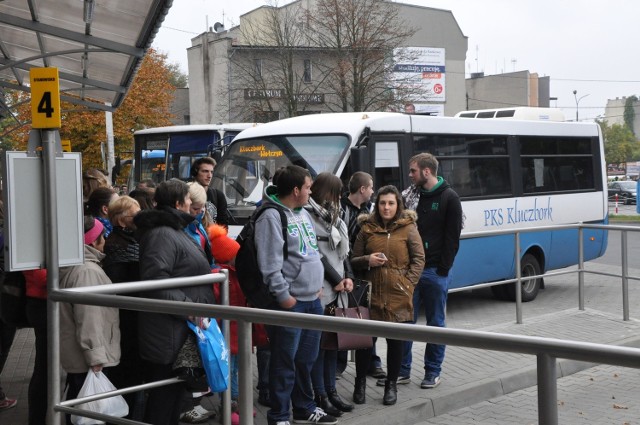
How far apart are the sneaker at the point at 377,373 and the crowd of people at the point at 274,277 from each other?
1.0 inches

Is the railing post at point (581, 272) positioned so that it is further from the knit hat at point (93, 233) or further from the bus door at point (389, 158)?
the knit hat at point (93, 233)

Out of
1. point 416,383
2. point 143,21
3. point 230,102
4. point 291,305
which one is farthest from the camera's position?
point 230,102

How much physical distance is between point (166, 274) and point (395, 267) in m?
2.27

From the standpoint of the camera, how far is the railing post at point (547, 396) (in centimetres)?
272

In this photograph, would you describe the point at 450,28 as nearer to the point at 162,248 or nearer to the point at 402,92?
the point at 402,92

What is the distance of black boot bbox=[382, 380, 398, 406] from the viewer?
620 cm

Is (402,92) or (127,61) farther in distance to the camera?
(402,92)

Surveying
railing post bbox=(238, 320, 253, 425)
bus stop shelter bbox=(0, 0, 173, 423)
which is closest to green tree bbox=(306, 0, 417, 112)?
bus stop shelter bbox=(0, 0, 173, 423)

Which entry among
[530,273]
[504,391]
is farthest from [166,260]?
[530,273]

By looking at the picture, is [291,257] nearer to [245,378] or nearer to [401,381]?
[401,381]

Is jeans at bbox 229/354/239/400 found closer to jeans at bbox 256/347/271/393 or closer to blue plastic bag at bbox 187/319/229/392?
blue plastic bag at bbox 187/319/229/392

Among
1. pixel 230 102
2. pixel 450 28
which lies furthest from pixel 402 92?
pixel 450 28

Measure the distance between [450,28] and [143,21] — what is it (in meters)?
59.4

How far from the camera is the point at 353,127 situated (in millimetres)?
11516
